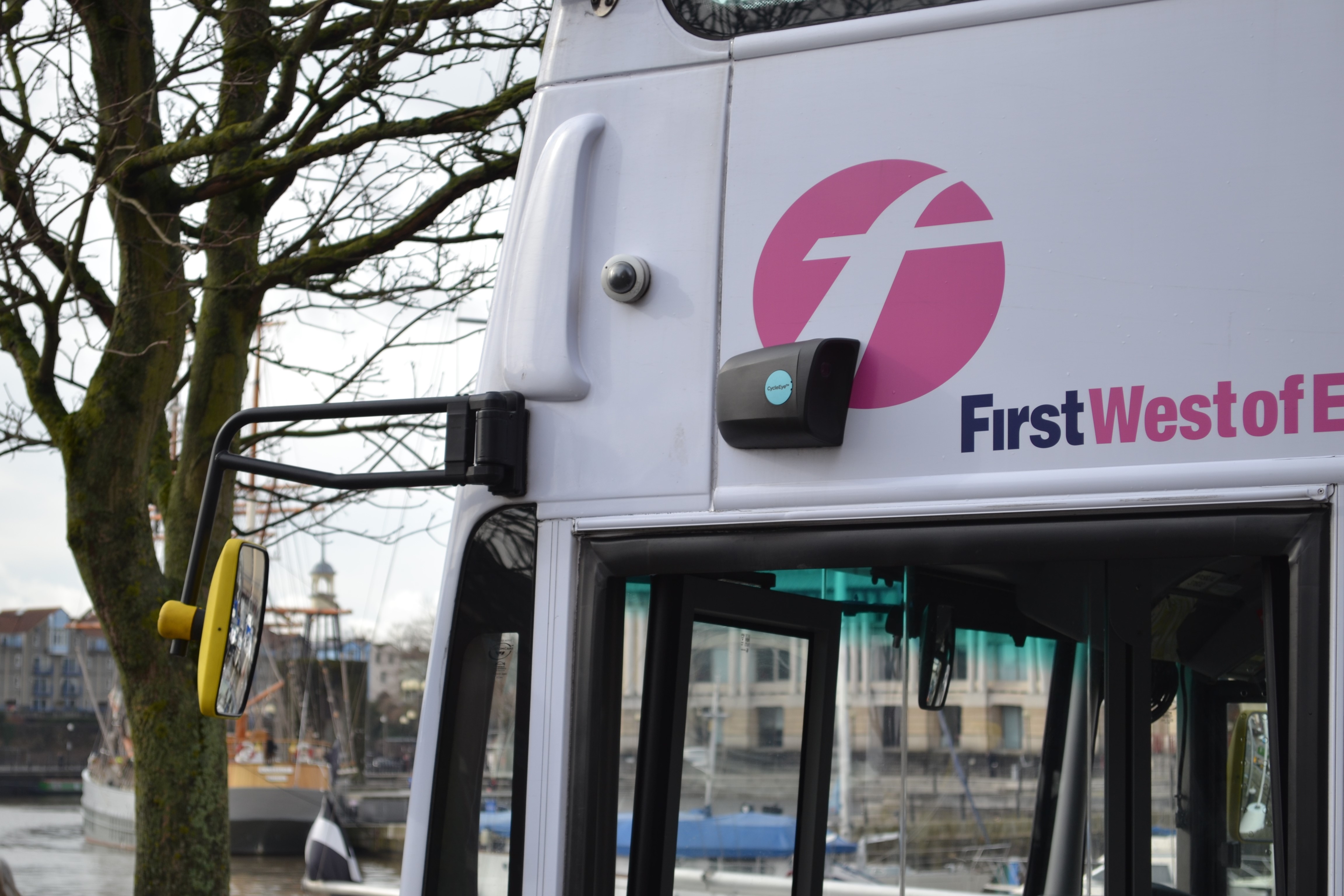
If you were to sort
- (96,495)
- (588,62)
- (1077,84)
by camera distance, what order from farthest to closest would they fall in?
(96,495) < (588,62) < (1077,84)

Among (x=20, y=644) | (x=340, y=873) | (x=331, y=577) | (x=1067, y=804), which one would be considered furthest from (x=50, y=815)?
(x=1067, y=804)

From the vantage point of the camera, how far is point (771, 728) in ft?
8.78

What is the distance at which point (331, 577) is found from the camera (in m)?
54.3

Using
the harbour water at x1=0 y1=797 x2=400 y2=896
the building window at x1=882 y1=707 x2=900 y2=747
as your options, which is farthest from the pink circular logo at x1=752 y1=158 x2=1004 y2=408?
the harbour water at x1=0 y1=797 x2=400 y2=896

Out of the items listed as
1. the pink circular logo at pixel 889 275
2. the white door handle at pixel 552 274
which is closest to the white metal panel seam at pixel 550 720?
the white door handle at pixel 552 274

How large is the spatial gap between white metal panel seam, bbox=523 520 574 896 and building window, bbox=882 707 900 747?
1664mm

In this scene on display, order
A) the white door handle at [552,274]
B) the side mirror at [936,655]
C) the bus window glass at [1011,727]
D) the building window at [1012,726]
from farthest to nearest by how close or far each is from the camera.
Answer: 1. the building window at [1012,726]
2. the side mirror at [936,655]
3. the white door handle at [552,274]
4. the bus window glass at [1011,727]

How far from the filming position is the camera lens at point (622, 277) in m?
1.92

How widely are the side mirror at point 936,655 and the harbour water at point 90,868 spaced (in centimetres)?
1897

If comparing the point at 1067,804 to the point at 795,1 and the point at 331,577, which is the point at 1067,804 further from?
the point at 331,577

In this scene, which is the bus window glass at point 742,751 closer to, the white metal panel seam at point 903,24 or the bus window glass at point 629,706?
the bus window glass at point 629,706

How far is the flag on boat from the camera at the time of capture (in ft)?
76.0

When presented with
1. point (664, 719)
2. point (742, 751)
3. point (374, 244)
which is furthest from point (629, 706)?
point (374, 244)

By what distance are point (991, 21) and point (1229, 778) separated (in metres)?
1.14
